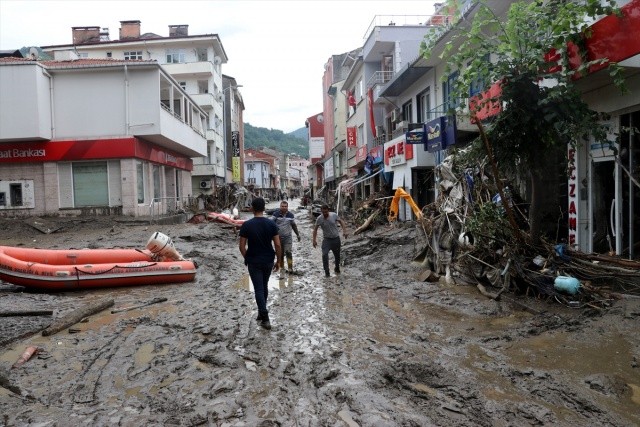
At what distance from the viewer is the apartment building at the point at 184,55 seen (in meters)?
41.7

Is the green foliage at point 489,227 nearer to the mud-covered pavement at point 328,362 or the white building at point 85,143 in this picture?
the mud-covered pavement at point 328,362

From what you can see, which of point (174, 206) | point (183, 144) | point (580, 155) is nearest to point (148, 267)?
point (580, 155)

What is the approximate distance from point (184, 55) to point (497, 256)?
130 feet

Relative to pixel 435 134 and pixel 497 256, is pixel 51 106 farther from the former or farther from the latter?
pixel 497 256

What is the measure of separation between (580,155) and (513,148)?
2.40 metres

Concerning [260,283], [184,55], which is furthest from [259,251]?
[184,55]

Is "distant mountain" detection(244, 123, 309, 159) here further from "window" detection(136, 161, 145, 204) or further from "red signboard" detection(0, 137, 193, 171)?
"red signboard" detection(0, 137, 193, 171)

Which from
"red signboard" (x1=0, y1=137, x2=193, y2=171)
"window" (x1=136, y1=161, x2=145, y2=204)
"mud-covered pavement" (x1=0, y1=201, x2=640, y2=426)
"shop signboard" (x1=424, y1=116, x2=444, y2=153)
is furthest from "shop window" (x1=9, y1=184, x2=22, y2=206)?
"shop signboard" (x1=424, y1=116, x2=444, y2=153)

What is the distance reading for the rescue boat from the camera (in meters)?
9.16

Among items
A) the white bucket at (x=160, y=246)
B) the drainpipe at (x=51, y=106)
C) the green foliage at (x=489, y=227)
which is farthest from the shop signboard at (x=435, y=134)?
the drainpipe at (x=51, y=106)

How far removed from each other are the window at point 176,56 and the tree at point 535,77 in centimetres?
3868

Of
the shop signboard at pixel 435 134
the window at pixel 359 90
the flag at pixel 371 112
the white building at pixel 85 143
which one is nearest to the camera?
the shop signboard at pixel 435 134

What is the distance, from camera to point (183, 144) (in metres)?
28.1

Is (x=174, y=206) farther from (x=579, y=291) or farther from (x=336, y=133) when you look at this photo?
(x=579, y=291)
